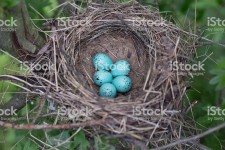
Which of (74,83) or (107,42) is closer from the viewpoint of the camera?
(74,83)

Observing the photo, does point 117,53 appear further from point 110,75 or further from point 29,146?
point 29,146

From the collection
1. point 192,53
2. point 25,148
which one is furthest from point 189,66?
point 25,148

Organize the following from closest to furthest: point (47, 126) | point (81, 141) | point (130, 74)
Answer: point (47, 126)
point (81, 141)
point (130, 74)

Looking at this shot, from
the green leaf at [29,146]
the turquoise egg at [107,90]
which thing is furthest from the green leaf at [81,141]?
the turquoise egg at [107,90]

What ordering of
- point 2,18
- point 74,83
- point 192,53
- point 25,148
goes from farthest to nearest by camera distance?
point 192,53, point 74,83, point 25,148, point 2,18

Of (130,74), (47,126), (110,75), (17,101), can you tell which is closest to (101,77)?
(110,75)

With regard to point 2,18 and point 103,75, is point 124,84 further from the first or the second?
point 2,18

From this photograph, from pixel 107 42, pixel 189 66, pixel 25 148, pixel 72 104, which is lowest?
pixel 25 148
